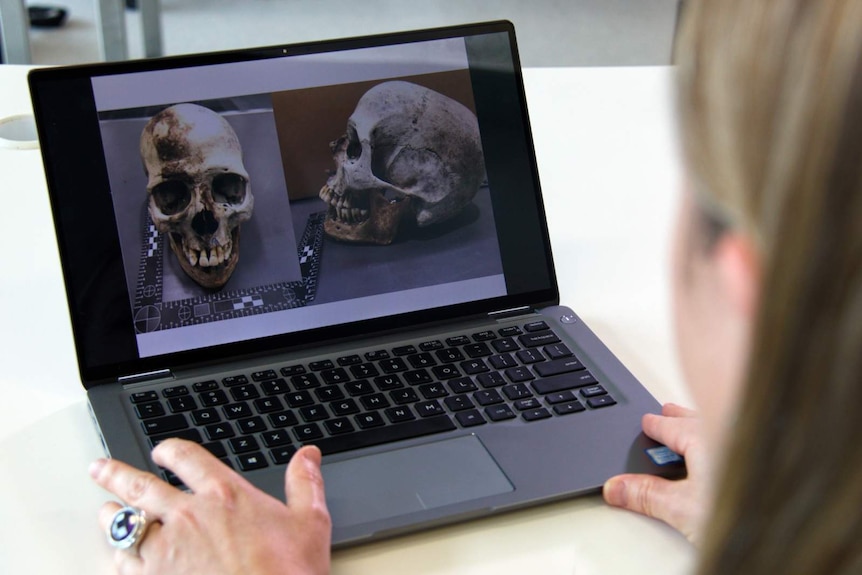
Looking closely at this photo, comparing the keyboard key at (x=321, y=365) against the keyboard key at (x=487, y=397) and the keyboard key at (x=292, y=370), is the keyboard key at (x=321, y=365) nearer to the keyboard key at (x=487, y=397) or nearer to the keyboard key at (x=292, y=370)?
the keyboard key at (x=292, y=370)

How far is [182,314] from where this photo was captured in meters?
0.85

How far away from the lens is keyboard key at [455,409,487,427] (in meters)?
0.79

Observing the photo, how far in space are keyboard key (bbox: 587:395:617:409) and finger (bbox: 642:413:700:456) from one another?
4 cm

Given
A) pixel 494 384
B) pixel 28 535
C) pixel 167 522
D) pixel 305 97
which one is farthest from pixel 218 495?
pixel 305 97

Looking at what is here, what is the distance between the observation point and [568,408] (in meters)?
0.81

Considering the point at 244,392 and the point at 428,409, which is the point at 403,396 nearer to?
the point at 428,409

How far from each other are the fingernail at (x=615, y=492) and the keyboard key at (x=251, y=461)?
0.85 feet

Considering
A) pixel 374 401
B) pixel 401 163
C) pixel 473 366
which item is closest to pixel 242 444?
pixel 374 401

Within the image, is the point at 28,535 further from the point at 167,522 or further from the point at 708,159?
the point at 708,159

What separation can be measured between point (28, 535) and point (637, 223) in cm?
76

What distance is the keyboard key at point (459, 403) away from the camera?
0.81m

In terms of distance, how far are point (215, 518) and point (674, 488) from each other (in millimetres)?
333

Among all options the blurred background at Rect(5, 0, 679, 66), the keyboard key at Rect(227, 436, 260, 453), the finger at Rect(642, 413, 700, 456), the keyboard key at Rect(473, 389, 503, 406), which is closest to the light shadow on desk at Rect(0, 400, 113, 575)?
the keyboard key at Rect(227, 436, 260, 453)

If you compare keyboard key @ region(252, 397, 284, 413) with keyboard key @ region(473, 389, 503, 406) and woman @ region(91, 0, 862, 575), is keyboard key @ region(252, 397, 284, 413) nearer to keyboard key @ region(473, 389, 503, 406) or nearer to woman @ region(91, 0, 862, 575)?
keyboard key @ region(473, 389, 503, 406)
